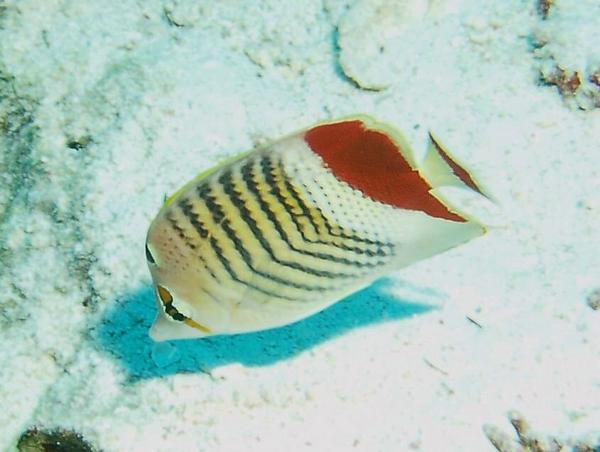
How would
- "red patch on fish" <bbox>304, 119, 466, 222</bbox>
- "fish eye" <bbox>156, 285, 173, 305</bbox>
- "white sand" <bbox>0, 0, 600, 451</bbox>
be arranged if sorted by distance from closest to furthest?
"red patch on fish" <bbox>304, 119, 466, 222</bbox> → "fish eye" <bbox>156, 285, 173, 305</bbox> → "white sand" <bbox>0, 0, 600, 451</bbox>

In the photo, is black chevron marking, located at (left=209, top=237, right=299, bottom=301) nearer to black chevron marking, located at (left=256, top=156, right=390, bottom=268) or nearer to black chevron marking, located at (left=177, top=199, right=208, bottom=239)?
black chevron marking, located at (left=177, top=199, right=208, bottom=239)

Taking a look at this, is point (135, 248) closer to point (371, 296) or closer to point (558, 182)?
point (371, 296)

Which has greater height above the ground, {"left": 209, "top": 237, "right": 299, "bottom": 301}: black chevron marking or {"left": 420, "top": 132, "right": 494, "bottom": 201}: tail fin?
{"left": 420, "top": 132, "right": 494, "bottom": 201}: tail fin

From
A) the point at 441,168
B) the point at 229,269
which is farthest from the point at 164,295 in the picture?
the point at 441,168

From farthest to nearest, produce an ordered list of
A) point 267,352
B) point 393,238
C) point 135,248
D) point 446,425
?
point 135,248 < point 267,352 < point 446,425 < point 393,238

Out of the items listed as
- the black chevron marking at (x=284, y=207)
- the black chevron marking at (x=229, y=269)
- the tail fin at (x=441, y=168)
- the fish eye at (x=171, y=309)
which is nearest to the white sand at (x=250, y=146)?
the fish eye at (x=171, y=309)

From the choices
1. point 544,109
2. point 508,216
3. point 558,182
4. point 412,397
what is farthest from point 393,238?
point 544,109

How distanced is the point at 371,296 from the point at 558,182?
99cm

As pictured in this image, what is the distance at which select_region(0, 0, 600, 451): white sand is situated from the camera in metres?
2.28

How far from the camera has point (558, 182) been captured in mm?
2758

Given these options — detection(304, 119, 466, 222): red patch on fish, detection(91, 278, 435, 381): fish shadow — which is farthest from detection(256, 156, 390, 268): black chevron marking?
detection(91, 278, 435, 381): fish shadow

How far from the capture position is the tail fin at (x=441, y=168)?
166 cm

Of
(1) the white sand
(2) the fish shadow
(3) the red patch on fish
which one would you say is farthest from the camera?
(2) the fish shadow

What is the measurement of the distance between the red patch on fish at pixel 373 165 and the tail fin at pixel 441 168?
3cm
